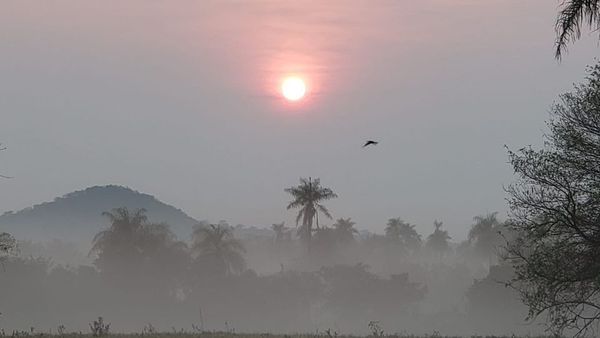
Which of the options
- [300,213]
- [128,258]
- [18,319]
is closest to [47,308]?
[18,319]

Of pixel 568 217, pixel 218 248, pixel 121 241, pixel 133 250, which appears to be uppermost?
pixel 121 241

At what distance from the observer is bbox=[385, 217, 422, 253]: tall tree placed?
554ft

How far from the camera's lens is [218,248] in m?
101

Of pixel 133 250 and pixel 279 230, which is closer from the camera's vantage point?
pixel 133 250

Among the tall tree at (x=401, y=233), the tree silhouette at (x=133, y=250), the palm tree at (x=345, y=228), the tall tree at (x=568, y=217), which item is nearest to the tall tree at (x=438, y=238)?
the tall tree at (x=401, y=233)

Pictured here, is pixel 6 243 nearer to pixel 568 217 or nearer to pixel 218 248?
pixel 568 217

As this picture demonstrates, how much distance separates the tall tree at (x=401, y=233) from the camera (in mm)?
168875

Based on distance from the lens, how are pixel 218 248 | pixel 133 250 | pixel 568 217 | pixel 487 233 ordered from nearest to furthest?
pixel 568 217, pixel 133 250, pixel 218 248, pixel 487 233

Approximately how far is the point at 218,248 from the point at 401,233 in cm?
8348

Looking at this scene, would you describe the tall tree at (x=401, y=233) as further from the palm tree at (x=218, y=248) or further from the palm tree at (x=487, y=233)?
the palm tree at (x=218, y=248)

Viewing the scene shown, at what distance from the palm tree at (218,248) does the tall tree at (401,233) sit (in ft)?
246

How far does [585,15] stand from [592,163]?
26.4 feet

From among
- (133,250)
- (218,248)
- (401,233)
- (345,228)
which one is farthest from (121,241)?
(401,233)

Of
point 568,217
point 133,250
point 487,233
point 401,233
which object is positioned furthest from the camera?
point 401,233
